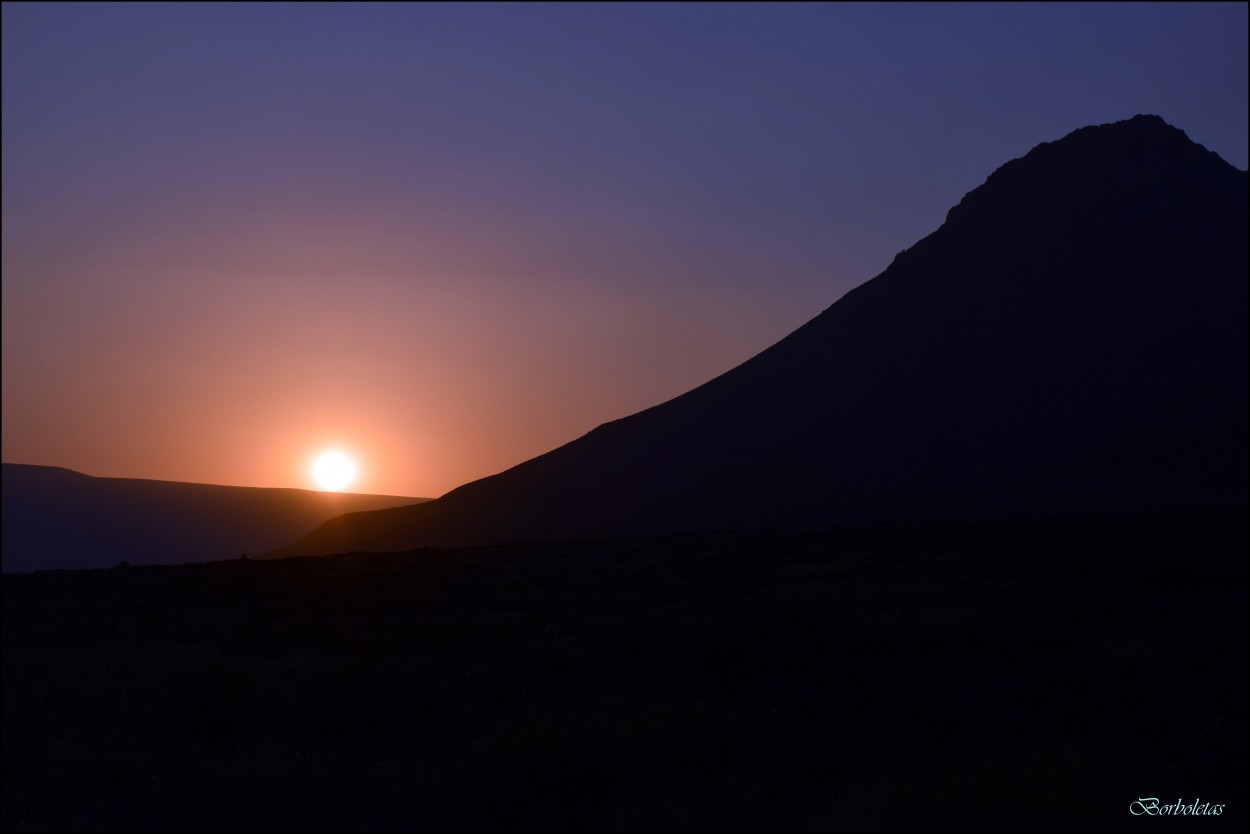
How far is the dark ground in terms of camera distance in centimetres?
646

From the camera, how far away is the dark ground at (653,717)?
646 centimetres

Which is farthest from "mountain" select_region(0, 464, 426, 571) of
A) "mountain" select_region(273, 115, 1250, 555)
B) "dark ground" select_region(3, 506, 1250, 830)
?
"dark ground" select_region(3, 506, 1250, 830)

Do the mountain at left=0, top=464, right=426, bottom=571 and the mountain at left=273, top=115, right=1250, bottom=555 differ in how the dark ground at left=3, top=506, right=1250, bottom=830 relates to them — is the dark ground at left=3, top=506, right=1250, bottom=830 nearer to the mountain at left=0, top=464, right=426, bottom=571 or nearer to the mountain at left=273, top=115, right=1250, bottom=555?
the mountain at left=273, top=115, right=1250, bottom=555

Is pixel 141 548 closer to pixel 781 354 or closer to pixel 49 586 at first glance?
pixel 781 354

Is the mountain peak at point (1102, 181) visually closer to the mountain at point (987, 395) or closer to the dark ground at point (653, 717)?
the mountain at point (987, 395)

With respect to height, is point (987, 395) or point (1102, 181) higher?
point (1102, 181)

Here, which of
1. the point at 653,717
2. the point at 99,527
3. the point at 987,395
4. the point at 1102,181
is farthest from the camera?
the point at 99,527

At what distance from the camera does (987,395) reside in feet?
381

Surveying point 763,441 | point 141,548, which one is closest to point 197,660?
point 763,441

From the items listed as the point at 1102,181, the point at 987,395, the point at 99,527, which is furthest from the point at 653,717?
the point at 99,527

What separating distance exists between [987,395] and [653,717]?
116 m

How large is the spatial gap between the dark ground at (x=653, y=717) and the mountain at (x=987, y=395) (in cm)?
7446

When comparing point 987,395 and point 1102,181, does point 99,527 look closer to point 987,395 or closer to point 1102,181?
point 987,395

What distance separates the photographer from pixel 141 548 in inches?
6993
